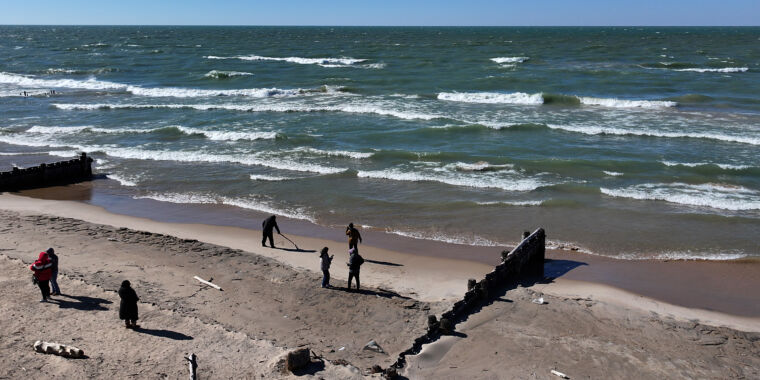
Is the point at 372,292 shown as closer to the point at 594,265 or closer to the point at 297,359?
the point at 297,359

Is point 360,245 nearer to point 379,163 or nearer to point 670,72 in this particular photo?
point 379,163

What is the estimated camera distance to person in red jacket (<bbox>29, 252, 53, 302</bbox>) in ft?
39.2

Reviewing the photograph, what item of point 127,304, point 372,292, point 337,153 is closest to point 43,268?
point 127,304

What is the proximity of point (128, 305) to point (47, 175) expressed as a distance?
1480cm

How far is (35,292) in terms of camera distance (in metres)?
12.7

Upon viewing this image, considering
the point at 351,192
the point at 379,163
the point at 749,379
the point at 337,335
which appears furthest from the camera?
the point at 379,163

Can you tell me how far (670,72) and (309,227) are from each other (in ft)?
156

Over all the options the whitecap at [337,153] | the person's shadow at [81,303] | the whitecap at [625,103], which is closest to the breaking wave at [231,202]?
the whitecap at [337,153]

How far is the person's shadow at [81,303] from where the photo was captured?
12086 millimetres

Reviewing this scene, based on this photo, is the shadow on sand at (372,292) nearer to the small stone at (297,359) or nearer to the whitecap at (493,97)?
the small stone at (297,359)

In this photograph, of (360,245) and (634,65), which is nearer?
(360,245)

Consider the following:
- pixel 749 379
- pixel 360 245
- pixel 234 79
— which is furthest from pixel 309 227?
pixel 234 79

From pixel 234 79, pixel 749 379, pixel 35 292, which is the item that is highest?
pixel 234 79

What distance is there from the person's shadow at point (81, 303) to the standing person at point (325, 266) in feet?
14.5
